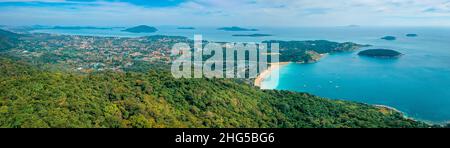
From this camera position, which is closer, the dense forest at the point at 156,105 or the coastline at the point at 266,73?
the dense forest at the point at 156,105

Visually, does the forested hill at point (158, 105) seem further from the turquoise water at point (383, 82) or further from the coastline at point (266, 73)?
the coastline at point (266, 73)

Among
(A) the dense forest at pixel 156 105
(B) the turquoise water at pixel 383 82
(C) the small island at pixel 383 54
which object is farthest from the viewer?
(C) the small island at pixel 383 54

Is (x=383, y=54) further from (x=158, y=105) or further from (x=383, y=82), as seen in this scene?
(x=158, y=105)

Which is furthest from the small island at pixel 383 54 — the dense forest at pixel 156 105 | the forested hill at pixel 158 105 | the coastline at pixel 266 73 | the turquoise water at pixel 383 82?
the forested hill at pixel 158 105

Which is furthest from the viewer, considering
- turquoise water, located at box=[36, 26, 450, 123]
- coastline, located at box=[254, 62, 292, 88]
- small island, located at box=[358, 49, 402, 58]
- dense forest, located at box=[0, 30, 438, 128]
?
small island, located at box=[358, 49, 402, 58]

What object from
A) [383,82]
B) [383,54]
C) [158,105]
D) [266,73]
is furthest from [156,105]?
[383,54]

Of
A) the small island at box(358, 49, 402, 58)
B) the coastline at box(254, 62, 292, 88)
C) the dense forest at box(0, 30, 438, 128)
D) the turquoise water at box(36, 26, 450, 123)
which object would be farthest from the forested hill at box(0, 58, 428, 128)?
the small island at box(358, 49, 402, 58)

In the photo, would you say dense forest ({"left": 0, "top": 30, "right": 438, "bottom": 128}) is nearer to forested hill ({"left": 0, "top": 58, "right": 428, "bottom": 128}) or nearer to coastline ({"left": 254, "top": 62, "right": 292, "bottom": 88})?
forested hill ({"left": 0, "top": 58, "right": 428, "bottom": 128})
